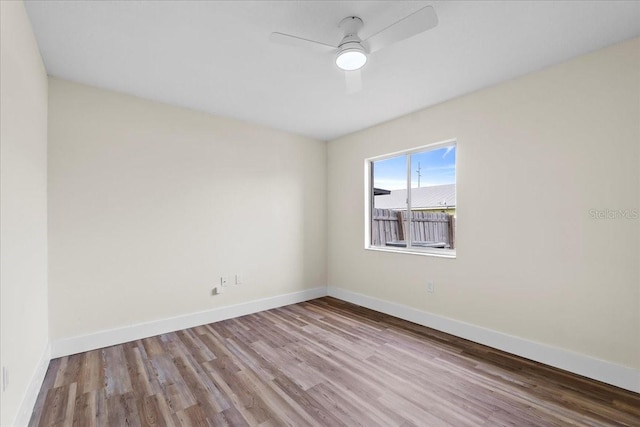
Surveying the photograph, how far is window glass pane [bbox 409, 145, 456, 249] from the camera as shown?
335 cm

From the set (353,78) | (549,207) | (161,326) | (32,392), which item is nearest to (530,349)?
(549,207)

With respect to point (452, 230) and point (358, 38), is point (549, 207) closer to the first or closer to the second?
point (452, 230)

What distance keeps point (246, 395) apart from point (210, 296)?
1694mm

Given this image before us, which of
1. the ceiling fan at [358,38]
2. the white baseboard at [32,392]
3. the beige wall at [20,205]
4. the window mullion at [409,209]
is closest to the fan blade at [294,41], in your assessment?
the ceiling fan at [358,38]

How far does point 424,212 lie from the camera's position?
3.68 m

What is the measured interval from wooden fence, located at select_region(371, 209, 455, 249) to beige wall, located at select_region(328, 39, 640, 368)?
10.5 inches

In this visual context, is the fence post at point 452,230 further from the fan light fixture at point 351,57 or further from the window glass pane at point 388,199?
the fan light fixture at point 351,57

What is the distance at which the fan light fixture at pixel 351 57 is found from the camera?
194 cm

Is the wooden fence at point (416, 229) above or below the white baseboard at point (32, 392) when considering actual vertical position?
above

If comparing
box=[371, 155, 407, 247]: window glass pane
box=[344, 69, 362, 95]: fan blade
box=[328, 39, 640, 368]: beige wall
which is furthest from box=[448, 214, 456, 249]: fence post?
box=[344, 69, 362, 95]: fan blade

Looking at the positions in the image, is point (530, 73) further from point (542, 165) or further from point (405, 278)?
point (405, 278)

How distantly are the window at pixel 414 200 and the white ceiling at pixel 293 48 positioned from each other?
70 cm

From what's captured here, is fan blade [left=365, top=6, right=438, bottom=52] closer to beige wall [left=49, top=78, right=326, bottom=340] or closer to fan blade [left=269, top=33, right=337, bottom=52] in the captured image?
fan blade [left=269, top=33, right=337, bottom=52]

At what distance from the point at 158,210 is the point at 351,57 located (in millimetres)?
2502
